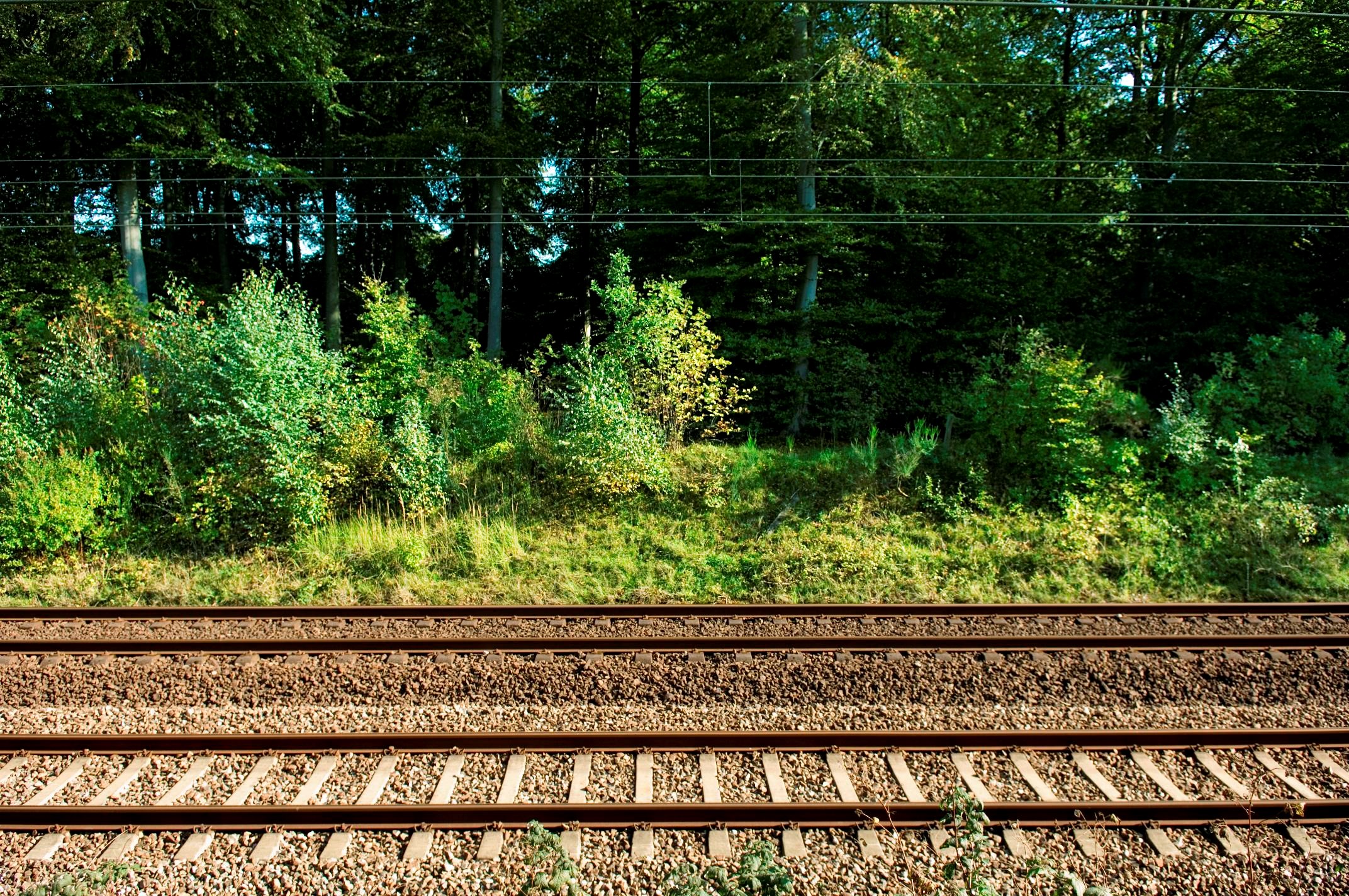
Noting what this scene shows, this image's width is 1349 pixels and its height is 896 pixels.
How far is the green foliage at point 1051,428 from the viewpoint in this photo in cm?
1122

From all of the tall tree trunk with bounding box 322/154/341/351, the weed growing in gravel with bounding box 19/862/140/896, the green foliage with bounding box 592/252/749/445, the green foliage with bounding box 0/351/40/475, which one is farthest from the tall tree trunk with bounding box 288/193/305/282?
the weed growing in gravel with bounding box 19/862/140/896

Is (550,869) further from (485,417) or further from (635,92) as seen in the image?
(635,92)

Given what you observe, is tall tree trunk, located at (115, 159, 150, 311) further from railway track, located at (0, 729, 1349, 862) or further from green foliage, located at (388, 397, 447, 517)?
railway track, located at (0, 729, 1349, 862)

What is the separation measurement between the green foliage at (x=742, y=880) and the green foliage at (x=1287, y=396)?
11019 millimetres

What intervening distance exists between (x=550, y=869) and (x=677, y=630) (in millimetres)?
3837

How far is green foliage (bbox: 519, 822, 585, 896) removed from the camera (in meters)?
4.25

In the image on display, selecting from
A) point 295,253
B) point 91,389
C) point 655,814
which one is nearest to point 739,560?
point 655,814

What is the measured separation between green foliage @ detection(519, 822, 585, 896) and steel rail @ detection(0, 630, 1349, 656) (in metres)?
2.92

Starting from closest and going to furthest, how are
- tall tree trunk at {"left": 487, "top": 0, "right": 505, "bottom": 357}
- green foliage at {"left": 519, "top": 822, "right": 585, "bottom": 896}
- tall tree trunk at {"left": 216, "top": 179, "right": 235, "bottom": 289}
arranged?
green foliage at {"left": 519, "top": 822, "right": 585, "bottom": 896} < tall tree trunk at {"left": 487, "top": 0, "right": 505, "bottom": 357} < tall tree trunk at {"left": 216, "top": 179, "right": 235, "bottom": 289}

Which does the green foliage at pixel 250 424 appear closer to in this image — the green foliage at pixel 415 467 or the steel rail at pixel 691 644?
the green foliage at pixel 415 467

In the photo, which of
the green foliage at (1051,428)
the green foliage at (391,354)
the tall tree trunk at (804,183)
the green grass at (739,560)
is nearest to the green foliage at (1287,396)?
the green foliage at (1051,428)

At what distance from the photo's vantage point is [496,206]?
1859 cm

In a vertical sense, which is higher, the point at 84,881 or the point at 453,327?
the point at 453,327

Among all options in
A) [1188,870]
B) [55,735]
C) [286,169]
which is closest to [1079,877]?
[1188,870]
